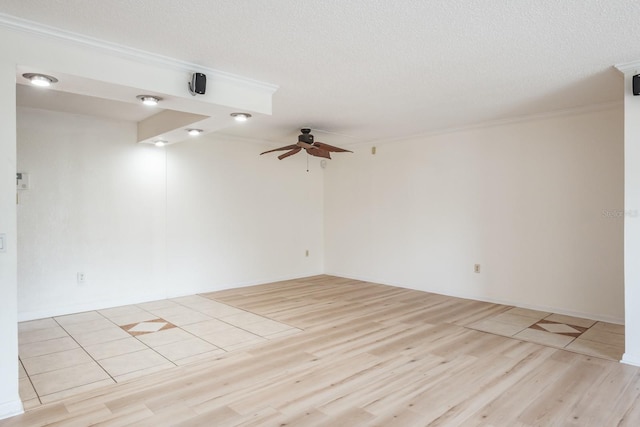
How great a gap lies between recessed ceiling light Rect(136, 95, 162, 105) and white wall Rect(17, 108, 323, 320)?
7.10 ft

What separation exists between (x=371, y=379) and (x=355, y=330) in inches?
45.4

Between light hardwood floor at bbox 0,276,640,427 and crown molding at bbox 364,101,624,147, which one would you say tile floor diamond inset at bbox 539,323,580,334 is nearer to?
light hardwood floor at bbox 0,276,640,427

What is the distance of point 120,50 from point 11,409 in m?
2.38

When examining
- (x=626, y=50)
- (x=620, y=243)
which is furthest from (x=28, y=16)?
(x=620, y=243)

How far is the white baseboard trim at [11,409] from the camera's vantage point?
2.31 meters

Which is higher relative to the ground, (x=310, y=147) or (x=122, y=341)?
(x=310, y=147)

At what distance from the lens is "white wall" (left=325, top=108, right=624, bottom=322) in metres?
4.30

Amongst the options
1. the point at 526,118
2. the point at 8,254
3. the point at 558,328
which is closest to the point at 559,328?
the point at 558,328

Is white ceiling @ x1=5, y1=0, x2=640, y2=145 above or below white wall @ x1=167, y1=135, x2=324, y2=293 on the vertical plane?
above

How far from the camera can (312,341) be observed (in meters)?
3.67

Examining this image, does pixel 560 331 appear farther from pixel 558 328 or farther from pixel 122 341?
pixel 122 341

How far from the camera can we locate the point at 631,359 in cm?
310

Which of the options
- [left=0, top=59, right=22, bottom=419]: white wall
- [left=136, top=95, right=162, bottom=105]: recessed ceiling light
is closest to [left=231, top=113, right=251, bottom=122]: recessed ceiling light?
[left=136, top=95, right=162, bottom=105]: recessed ceiling light

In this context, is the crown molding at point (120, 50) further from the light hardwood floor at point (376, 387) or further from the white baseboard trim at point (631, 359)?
the white baseboard trim at point (631, 359)
